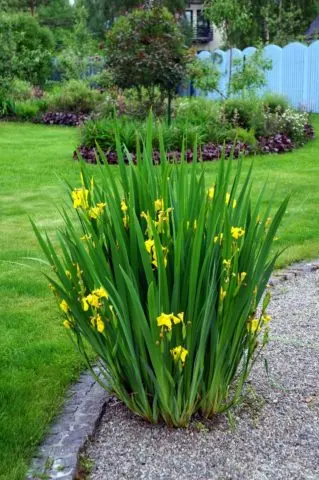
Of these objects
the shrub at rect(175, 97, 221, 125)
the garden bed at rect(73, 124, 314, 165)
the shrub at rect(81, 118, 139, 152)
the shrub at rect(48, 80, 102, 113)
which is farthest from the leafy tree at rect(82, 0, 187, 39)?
the shrub at rect(81, 118, 139, 152)

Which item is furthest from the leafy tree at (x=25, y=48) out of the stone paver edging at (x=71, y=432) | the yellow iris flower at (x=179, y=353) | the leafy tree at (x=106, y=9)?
the yellow iris flower at (x=179, y=353)

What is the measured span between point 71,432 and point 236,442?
0.74m

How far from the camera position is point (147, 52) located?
43.2 feet

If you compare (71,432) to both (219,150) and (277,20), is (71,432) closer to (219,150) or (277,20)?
(219,150)

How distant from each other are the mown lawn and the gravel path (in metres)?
0.35

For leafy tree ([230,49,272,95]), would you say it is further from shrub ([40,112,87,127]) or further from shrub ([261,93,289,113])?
shrub ([40,112,87,127])

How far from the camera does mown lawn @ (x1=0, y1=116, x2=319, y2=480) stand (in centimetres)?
324

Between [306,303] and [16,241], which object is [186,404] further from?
[16,241]

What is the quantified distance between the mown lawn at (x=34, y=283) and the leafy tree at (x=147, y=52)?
2012 millimetres

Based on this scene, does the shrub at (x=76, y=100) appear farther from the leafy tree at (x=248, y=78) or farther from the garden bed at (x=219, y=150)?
the garden bed at (x=219, y=150)

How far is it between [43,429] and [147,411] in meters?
0.49

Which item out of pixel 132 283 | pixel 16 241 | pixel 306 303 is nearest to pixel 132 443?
pixel 132 283

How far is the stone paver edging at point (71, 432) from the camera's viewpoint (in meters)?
2.81

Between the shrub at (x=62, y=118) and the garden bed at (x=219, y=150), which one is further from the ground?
the garden bed at (x=219, y=150)
